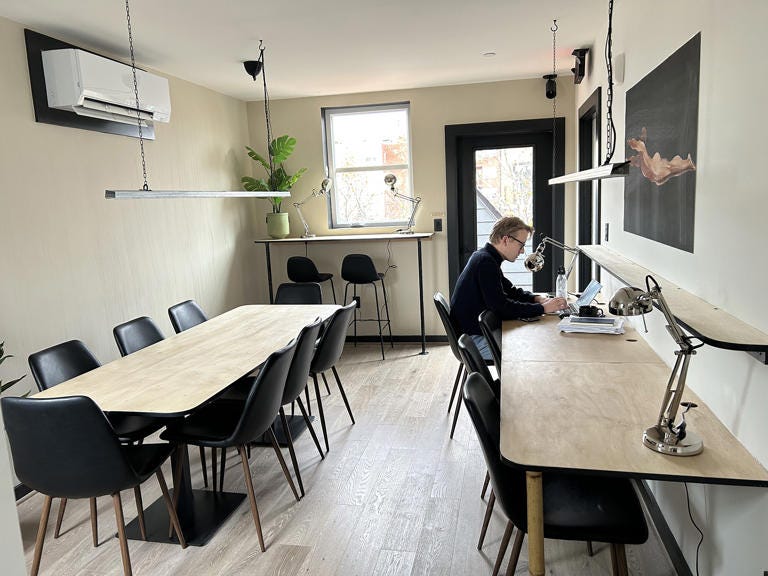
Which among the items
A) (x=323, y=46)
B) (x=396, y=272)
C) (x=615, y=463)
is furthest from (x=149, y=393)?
(x=396, y=272)

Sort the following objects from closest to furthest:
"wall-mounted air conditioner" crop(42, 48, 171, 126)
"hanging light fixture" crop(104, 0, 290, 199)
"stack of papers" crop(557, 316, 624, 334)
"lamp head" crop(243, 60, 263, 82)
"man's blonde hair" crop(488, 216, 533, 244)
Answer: "hanging light fixture" crop(104, 0, 290, 199) → "stack of papers" crop(557, 316, 624, 334) → "wall-mounted air conditioner" crop(42, 48, 171, 126) → "man's blonde hair" crop(488, 216, 533, 244) → "lamp head" crop(243, 60, 263, 82)

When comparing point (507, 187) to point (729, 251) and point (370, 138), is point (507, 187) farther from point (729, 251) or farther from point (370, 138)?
point (729, 251)

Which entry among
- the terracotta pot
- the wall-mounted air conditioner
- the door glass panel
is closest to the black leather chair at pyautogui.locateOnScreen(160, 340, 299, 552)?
the wall-mounted air conditioner

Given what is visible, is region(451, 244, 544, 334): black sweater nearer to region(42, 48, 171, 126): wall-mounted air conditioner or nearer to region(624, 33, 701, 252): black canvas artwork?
region(624, 33, 701, 252): black canvas artwork

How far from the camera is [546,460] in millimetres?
1659

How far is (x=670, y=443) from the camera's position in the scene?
1666mm

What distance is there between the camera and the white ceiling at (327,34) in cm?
326

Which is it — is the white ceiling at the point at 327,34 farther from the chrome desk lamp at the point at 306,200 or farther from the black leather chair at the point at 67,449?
the black leather chair at the point at 67,449

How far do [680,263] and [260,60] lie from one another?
3324mm

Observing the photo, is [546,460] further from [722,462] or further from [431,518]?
[431,518]

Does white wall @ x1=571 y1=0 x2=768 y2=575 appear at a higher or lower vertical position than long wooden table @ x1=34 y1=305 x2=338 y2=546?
higher

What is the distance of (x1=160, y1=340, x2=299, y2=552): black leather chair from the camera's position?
2.55 metres

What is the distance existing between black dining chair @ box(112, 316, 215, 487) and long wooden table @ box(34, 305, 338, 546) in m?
0.15

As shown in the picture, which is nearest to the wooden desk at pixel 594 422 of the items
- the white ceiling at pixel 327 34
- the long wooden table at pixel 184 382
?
the long wooden table at pixel 184 382
